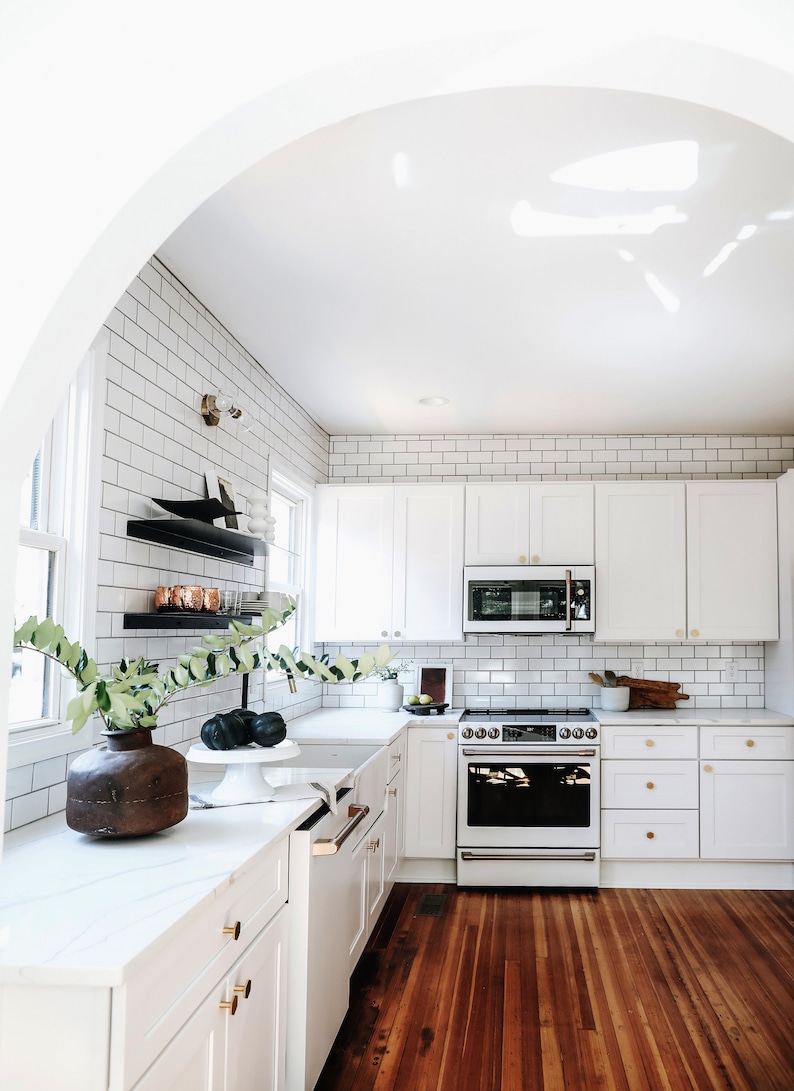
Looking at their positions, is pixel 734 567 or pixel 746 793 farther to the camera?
pixel 734 567

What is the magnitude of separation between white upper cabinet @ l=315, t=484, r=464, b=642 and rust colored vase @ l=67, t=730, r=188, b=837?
3.14m

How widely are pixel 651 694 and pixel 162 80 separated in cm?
453

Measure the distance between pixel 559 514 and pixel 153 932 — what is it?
12.9 ft

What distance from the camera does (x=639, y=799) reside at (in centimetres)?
455

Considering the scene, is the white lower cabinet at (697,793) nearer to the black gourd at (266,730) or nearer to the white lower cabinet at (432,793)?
the white lower cabinet at (432,793)

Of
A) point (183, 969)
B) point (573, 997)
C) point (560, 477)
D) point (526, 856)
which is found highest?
point (560, 477)

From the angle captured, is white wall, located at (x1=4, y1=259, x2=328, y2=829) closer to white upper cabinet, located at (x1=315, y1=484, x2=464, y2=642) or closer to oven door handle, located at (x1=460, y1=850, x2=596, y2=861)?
white upper cabinet, located at (x1=315, y1=484, x2=464, y2=642)

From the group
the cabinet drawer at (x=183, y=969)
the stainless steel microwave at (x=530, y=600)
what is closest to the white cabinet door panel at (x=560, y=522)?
the stainless steel microwave at (x=530, y=600)

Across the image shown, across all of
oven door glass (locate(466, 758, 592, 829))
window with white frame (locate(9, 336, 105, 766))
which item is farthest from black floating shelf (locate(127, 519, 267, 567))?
oven door glass (locate(466, 758, 592, 829))

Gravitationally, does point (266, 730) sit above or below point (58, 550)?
below

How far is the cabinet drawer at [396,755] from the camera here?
398cm

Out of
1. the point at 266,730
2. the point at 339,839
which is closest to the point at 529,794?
Answer: the point at 339,839

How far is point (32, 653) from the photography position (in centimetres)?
224

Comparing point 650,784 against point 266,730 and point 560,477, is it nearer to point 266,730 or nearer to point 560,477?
point 560,477
